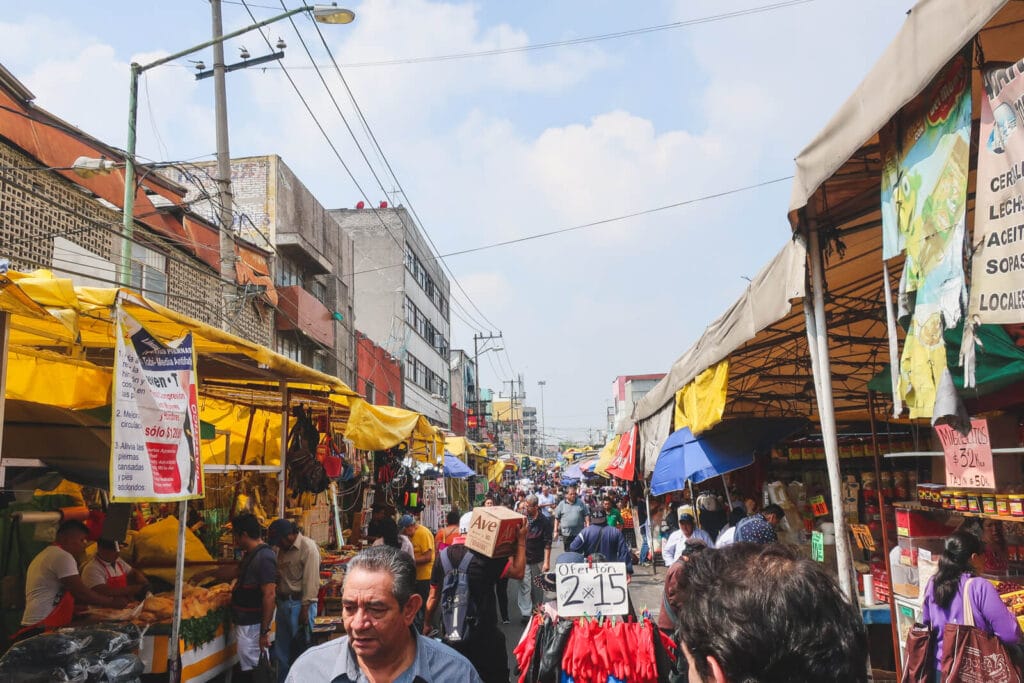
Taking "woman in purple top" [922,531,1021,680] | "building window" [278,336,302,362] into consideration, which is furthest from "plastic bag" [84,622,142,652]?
"building window" [278,336,302,362]

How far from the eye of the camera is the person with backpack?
237 inches

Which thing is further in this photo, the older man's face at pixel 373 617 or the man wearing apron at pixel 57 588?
the man wearing apron at pixel 57 588

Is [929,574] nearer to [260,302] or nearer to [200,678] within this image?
[200,678]

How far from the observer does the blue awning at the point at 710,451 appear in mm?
10148

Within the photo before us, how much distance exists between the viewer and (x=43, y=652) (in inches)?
188

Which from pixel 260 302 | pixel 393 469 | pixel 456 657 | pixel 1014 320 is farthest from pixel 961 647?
pixel 260 302

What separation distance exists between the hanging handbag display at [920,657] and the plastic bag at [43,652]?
548 cm

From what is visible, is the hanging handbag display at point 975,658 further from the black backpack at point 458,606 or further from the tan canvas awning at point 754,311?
the black backpack at point 458,606

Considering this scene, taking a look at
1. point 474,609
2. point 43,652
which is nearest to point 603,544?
point 474,609

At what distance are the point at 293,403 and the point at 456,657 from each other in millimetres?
9277

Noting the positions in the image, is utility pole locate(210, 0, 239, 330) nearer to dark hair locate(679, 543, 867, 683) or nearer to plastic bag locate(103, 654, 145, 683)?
plastic bag locate(103, 654, 145, 683)

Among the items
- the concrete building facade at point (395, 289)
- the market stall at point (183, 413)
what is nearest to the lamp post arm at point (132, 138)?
the market stall at point (183, 413)

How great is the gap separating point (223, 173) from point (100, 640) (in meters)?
9.86

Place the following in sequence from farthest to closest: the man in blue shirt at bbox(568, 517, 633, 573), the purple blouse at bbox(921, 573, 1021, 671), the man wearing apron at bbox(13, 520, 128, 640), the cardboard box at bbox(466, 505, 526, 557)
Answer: the man in blue shirt at bbox(568, 517, 633, 573)
the man wearing apron at bbox(13, 520, 128, 640)
the cardboard box at bbox(466, 505, 526, 557)
the purple blouse at bbox(921, 573, 1021, 671)
